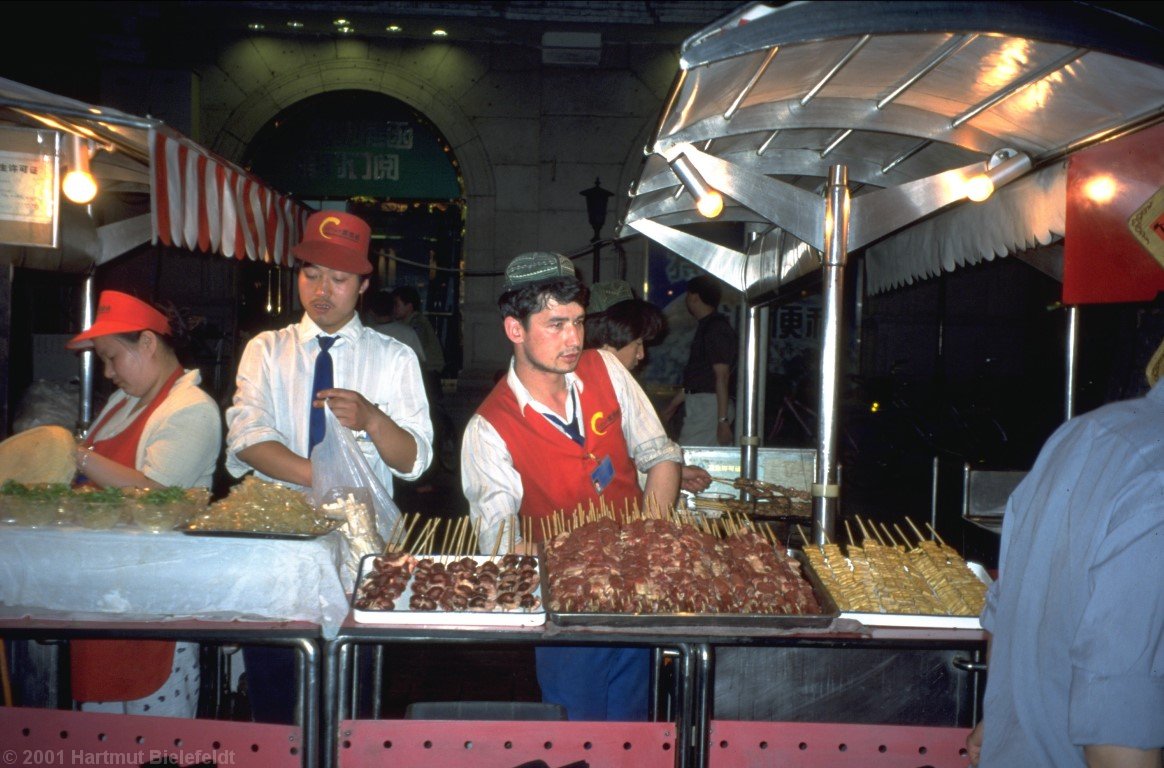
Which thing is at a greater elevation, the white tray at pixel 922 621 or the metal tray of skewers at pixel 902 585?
the metal tray of skewers at pixel 902 585

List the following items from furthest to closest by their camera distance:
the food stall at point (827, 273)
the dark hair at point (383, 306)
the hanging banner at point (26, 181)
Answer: the dark hair at point (383, 306) < the hanging banner at point (26, 181) < the food stall at point (827, 273)

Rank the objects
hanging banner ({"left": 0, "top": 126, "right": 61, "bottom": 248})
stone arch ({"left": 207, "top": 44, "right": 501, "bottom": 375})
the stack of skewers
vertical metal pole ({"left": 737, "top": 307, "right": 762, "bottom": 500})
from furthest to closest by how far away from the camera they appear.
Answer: stone arch ({"left": 207, "top": 44, "right": 501, "bottom": 375}) < vertical metal pole ({"left": 737, "top": 307, "right": 762, "bottom": 500}) < hanging banner ({"left": 0, "top": 126, "right": 61, "bottom": 248}) < the stack of skewers

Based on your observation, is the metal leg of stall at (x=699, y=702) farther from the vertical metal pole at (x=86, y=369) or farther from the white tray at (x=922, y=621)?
the vertical metal pole at (x=86, y=369)

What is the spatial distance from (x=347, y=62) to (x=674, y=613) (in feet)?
46.1

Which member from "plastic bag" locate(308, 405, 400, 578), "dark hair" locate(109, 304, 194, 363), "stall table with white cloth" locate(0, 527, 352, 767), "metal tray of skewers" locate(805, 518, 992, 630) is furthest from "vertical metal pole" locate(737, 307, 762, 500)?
"stall table with white cloth" locate(0, 527, 352, 767)

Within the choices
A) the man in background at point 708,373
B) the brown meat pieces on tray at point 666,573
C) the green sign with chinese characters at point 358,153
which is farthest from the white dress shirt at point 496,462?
the green sign with chinese characters at point 358,153

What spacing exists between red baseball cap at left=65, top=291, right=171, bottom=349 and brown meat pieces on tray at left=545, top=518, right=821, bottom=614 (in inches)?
92.0

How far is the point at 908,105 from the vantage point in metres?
3.63

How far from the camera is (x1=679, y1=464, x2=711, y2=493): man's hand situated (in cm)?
580

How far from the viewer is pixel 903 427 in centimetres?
1416

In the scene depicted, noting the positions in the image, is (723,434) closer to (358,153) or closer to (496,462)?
(496,462)

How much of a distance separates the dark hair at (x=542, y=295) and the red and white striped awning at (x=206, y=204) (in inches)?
93.4

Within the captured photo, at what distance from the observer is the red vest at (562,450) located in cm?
386

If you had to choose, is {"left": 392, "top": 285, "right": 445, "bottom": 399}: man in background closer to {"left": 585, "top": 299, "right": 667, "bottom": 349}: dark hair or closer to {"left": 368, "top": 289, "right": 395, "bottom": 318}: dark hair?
{"left": 368, "top": 289, "right": 395, "bottom": 318}: dark hair
